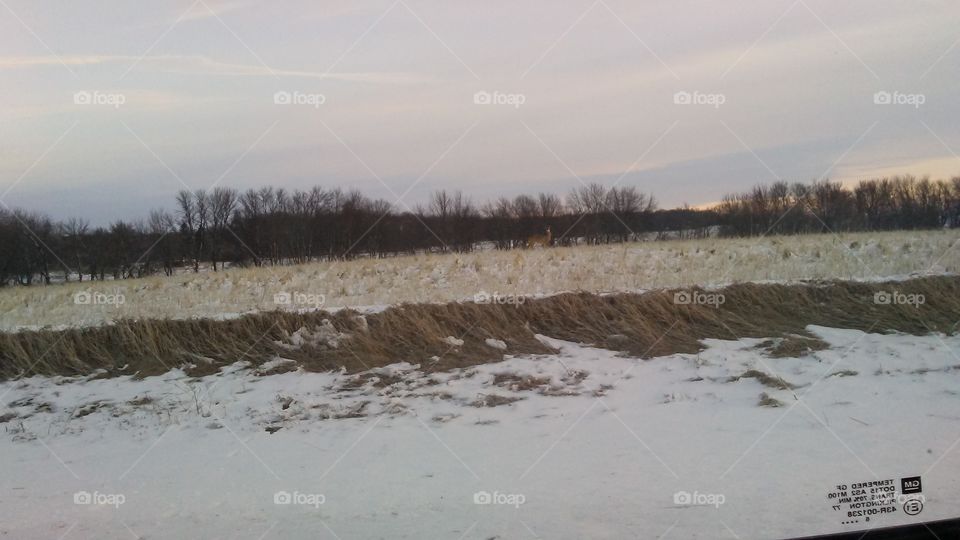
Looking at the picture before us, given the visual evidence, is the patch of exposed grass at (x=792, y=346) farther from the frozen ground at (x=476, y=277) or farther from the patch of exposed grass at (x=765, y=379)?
the frozen ground at (x=476, y=277)

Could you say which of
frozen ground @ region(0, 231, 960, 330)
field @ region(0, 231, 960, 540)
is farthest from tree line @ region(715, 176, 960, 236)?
field @ region(0, 231, 960, 540)

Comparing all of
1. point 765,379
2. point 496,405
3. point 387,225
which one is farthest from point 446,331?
point 387,225

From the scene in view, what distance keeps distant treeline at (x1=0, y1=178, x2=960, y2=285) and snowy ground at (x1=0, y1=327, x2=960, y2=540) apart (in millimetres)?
12885

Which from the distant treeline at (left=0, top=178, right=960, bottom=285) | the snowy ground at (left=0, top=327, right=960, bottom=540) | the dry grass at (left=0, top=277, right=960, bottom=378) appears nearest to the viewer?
the snowy ground at (left=0, top=327, right=960, bottom=540)

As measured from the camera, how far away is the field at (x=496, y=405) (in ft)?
16.6

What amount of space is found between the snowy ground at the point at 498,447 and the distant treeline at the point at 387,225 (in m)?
12.9

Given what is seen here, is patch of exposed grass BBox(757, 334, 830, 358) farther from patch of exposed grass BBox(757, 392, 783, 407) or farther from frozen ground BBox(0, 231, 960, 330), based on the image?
frozen ground BBox(0, 231, 960, 330)

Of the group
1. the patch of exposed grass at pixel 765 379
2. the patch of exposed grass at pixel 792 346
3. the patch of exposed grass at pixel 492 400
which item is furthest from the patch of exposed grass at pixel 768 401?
the patch of exposed grass at pixel 492 400

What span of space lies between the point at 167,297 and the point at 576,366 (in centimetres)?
851

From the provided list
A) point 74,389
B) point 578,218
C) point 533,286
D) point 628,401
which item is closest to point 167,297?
point 74,389

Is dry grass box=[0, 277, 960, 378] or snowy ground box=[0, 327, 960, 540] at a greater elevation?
dry grass box=[0, 277, 960, 378]

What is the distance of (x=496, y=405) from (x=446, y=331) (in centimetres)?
239

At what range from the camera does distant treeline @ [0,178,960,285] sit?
20.4 metres

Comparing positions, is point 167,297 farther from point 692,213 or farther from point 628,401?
point 692,213
